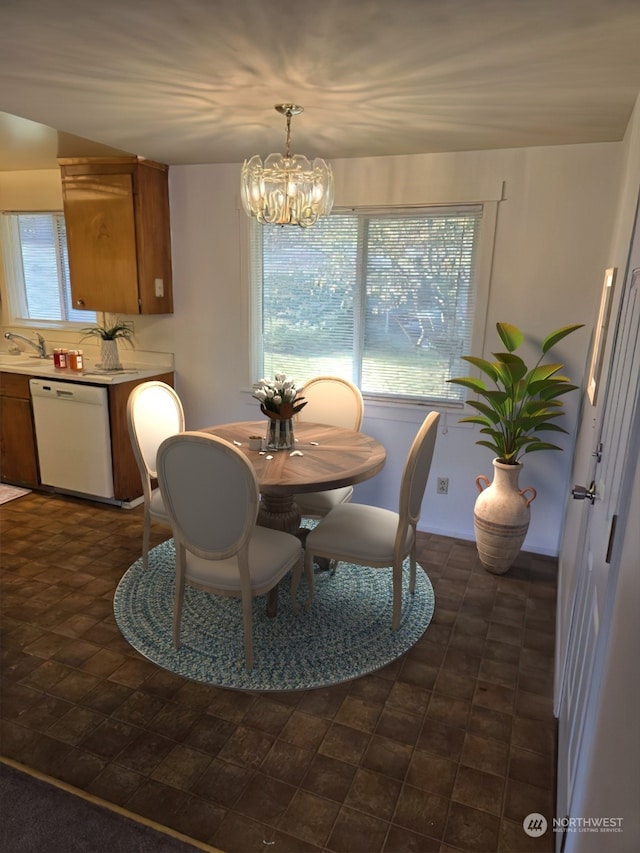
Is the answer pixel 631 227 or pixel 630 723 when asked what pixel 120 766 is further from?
pixel 631 227

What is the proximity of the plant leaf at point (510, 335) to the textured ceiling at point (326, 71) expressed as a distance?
0.97 m

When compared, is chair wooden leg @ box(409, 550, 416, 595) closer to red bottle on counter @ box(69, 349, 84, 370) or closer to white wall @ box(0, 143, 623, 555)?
white wall @ box(0, 143, 623, 555)

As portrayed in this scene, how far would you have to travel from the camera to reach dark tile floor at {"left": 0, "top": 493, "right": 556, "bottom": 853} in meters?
1.66

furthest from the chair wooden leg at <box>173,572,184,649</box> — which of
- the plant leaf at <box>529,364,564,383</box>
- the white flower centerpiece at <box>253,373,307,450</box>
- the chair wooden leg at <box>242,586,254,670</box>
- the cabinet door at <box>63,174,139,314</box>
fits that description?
the cabinet door at <box>63,174,139,314</box>

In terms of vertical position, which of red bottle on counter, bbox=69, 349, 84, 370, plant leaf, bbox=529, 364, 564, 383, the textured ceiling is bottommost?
red bottle on counter, bbox=69, 349, 84, 370

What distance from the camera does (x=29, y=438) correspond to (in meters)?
4.06

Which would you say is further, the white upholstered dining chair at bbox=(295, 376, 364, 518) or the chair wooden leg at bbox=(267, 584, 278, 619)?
the white upholstered dining chair at bbox=(295, 376, 364, 518)

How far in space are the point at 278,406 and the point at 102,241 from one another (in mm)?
2146

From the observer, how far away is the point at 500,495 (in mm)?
3062

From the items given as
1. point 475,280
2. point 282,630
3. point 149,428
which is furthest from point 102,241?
point 282,630

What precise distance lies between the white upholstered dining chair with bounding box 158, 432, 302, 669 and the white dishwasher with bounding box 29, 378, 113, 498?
177 cm

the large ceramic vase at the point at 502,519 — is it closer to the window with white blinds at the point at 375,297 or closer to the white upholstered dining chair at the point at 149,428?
the window with white blinds at the point at 375,297

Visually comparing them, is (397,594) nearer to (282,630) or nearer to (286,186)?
(282,630)

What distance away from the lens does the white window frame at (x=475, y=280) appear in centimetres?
322
